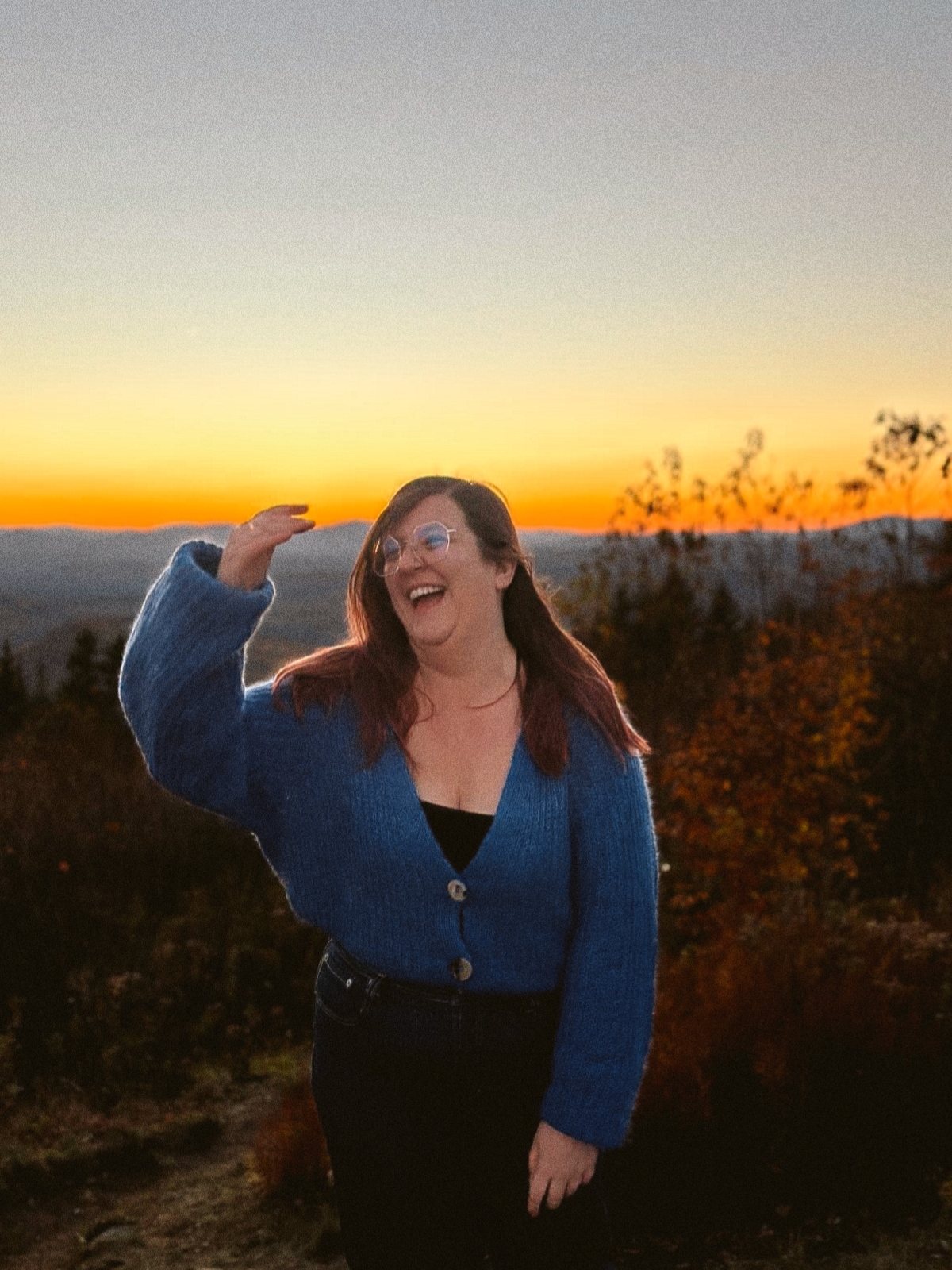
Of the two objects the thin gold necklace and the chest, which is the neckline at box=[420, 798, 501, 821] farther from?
the thin gold necklace

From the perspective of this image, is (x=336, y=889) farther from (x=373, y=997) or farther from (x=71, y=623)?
(x=71, y=623)

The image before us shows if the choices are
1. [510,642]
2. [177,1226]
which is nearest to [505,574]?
[510,642]

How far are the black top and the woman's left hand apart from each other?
17.3 inches

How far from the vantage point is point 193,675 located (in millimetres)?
1884

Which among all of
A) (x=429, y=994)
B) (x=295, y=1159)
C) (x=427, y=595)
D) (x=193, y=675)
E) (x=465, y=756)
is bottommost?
Answer: (x=295, y=1159)

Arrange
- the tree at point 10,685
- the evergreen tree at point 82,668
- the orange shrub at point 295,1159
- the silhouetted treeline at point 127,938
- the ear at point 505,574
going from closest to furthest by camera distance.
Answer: the ear at point 505,574
the orange shrub at point 295,1159
the silhouetted treeline at point 127,938
the tree at point 10,685
the evergreen tree at point 82,668

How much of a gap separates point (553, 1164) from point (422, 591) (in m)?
0.92

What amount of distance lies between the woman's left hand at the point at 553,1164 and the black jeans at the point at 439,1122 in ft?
0.12

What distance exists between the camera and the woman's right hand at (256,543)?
1.92m

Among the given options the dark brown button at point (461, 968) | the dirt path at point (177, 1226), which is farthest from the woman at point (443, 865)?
the dirt path at point (177, 1226)

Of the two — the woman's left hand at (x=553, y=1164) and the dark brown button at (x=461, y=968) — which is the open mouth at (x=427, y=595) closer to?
the dark brown button at (x=461, y=968)

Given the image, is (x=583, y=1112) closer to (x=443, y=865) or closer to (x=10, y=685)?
(x=443, y=865)

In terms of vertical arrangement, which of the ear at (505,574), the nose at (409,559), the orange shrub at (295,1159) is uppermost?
the nose at (409,559)

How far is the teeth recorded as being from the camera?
201cm
